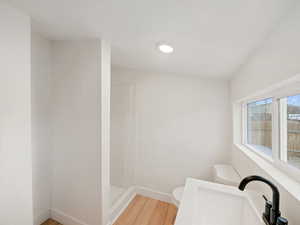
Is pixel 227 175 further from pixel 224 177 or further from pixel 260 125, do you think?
pixel 260 125

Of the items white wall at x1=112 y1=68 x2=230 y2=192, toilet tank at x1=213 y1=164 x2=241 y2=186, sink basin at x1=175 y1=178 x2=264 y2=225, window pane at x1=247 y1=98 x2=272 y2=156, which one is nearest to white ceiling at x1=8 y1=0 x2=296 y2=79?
window pane at x1=247 y1=98 x2=272 y2=156

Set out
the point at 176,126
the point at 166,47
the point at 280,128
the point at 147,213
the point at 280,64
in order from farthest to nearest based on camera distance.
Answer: the point at 176,126 < the point at 147,213 < the point at 166,47 < the point at 280,128 < the point at 280,64

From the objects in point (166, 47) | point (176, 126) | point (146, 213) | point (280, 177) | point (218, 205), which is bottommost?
point (146, 213)

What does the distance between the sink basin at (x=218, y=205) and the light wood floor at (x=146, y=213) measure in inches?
47.3

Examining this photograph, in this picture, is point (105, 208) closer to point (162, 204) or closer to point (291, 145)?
point (162, 204)

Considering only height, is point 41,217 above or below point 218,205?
below

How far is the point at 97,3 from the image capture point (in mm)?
972

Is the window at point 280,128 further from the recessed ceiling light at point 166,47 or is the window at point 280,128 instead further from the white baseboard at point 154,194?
the white baseboard at point 154,194

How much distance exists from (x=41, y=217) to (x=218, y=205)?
1.99m

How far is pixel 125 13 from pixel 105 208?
1891 millimetres

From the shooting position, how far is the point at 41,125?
1672mm

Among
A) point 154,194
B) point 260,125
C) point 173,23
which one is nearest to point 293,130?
point 260,125

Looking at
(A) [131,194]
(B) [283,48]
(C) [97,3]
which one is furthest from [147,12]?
(A) [131,194]

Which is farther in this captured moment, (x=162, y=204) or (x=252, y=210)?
(x=162, y=204)
